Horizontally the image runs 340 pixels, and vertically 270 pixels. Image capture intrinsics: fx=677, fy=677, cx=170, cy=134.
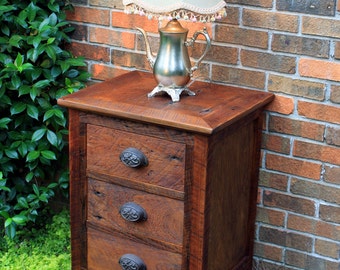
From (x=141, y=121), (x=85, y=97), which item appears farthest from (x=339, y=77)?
(x=85, y=97)

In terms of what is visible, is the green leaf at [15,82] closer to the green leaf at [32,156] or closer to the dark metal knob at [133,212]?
the green leaf at [32,156]

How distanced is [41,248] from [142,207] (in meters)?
0.96

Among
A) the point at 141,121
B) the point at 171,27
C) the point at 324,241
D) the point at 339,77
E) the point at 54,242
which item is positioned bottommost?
the point at 54,242

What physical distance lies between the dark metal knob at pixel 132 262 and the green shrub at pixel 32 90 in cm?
67

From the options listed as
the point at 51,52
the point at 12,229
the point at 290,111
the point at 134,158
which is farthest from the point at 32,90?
the point at 290,111

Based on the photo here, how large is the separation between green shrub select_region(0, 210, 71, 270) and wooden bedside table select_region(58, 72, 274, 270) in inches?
15.9

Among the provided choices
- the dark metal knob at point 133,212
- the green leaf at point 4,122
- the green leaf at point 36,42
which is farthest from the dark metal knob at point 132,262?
the green leaf at point 36,42

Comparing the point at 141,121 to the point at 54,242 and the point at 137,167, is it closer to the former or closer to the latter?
the point at 137,167

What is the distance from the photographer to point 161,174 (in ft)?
8.05

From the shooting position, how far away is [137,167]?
249 cm

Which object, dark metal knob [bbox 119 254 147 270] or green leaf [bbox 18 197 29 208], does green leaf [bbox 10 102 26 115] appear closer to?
green leaf [bbox 18 197 29 208]

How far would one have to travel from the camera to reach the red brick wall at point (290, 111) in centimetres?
262

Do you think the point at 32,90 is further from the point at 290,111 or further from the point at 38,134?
the point at 290,111

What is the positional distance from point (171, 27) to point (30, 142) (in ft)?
3.18
